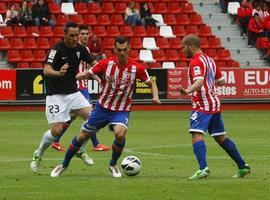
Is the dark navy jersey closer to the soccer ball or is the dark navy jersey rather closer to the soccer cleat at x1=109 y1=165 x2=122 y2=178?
the soccer cleat at x1=109 y1=165 x2=122 y2=178

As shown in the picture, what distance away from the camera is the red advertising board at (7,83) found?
100ft

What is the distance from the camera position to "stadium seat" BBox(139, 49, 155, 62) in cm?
3492

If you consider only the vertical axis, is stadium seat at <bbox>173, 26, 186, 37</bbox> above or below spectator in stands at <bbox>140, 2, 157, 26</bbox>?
below

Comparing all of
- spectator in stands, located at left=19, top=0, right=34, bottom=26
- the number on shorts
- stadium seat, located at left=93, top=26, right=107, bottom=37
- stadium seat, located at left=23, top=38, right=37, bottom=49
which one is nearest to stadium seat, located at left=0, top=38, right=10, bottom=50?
stadium seat, located at left=23, top=38, right=37, bottom=49

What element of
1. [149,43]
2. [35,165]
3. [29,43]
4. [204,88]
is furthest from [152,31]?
[204,88]

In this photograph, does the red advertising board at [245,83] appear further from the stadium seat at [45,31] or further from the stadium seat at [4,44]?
the stadium seat at [4,44]

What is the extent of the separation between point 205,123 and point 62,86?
291 centimetres

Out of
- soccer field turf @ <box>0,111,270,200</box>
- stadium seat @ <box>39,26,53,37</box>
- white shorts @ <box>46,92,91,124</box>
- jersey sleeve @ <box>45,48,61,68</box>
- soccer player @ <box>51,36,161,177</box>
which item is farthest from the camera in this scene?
stadium seat @ <box>39,26,53,37</box>

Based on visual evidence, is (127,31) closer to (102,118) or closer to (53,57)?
(53,57)

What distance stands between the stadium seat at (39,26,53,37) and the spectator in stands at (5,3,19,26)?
0.90 metres

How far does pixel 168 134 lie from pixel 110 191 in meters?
10.9

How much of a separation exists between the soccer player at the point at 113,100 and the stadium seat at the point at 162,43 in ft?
72.0

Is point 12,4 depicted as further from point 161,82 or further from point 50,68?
point 50,68

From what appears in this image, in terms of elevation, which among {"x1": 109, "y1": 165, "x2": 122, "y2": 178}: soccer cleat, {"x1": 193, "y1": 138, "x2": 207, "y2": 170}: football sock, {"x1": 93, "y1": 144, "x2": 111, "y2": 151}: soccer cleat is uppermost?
{"x1": 193, "y1": 138, "x2": 207, "y2": 170}: football sock
